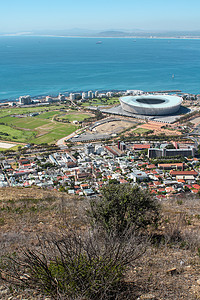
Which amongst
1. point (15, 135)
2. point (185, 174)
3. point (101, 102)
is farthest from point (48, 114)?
point (185, 174)

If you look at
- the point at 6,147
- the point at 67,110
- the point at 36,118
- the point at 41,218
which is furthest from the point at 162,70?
the point at 41,218

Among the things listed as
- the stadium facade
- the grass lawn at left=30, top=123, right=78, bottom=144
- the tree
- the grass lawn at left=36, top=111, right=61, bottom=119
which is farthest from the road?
the tree

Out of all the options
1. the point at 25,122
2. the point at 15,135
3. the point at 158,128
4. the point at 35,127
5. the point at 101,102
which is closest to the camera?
the point at 15,135

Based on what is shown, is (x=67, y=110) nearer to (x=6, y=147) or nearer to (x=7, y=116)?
(x=7, y=116)

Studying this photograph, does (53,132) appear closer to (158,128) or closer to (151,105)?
(158,128)

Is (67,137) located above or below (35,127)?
below

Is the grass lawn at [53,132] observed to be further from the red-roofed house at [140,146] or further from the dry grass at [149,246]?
the dry grass at [149,246]
